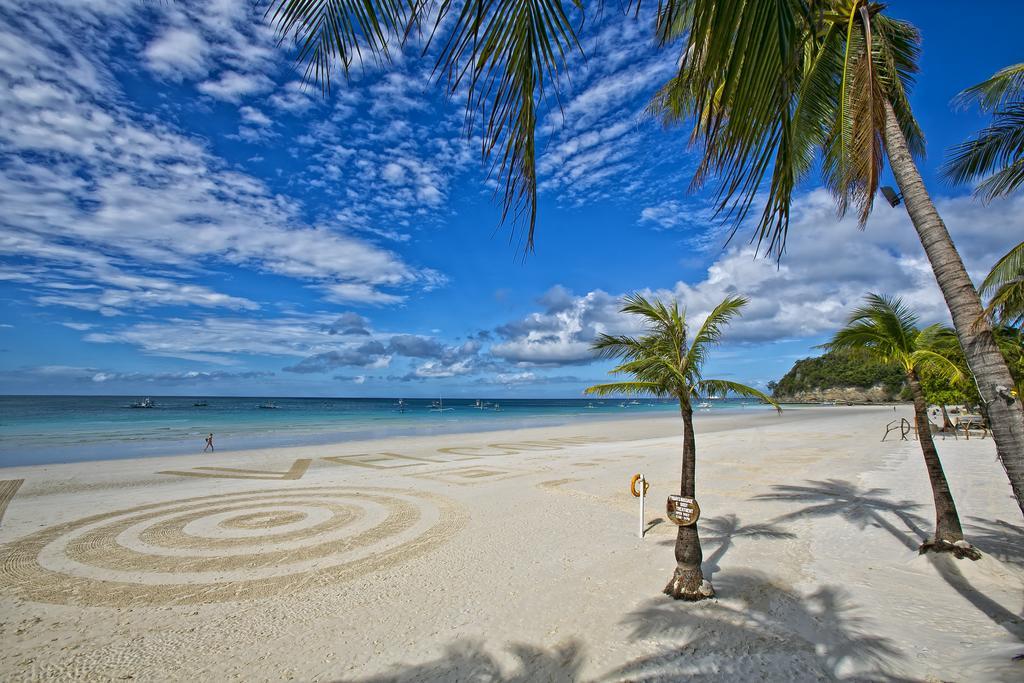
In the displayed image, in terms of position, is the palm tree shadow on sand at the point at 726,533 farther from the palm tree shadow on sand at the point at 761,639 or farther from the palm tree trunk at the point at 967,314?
the palm tree trunk at the point at 967,314

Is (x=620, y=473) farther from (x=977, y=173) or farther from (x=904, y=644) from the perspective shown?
(x=977, y=173)

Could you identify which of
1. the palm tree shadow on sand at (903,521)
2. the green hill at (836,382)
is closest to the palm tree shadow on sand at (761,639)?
the palm tree shadow on sand at (903,521)

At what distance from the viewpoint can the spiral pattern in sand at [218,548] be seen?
6.95m

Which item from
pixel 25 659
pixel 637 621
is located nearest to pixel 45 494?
pixel 25 659

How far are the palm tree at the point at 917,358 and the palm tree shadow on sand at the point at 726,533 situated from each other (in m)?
2.39

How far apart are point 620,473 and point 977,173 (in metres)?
12.5

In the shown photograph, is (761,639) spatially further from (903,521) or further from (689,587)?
(903,521)

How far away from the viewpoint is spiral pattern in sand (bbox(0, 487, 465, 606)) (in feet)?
22.8

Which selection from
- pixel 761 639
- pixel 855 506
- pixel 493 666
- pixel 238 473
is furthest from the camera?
pixel 238 473

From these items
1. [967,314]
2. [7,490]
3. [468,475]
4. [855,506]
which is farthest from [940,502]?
[7,490]

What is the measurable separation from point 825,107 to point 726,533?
7714 millimetres

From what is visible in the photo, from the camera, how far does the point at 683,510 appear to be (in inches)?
268

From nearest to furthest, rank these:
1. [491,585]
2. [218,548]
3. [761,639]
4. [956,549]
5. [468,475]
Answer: [761,639] → [491,585] → [956,549] → [218,548] → [468,475]

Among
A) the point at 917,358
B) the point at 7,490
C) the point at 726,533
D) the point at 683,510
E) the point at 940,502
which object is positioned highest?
the point at 917,358
